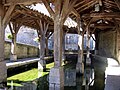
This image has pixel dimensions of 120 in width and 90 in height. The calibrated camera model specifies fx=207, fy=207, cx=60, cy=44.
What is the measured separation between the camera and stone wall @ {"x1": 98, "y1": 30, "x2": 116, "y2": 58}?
1627 centimetres

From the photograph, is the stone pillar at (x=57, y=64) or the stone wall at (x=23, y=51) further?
the stone wall at (x=23, y=51)

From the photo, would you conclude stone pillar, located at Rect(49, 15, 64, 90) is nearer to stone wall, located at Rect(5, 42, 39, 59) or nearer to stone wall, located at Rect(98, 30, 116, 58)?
stone wall, located at Rect(5, 42, 39, 59)

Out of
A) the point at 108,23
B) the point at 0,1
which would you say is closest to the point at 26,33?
the point at 108,23

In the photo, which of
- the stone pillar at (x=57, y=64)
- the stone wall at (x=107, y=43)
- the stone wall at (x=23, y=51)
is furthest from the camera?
the stone wall at (x=107, y=43)

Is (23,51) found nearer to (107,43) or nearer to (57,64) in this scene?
(107,43)

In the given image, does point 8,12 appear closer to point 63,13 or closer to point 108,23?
point 63,13

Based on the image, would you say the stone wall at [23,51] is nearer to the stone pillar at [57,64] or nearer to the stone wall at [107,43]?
the stone wall at [107,43]

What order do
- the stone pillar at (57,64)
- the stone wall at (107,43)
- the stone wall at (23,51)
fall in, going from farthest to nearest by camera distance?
the stone wall at (107,43)
the stone wall at (23,51)
the stone pillar at (57,64)

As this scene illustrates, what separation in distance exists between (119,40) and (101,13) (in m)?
4.52

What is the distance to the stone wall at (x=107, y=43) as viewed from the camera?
16.3 metres

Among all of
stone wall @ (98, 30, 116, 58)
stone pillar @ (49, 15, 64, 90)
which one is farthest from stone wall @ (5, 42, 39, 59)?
stone pillar @ (49, 15, 64, 90)

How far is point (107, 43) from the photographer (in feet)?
61.1

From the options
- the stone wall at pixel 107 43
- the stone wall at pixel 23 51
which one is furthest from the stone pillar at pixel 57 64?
the stone wall at pixel 107 43

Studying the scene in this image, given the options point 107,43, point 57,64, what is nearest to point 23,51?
point 107,43
